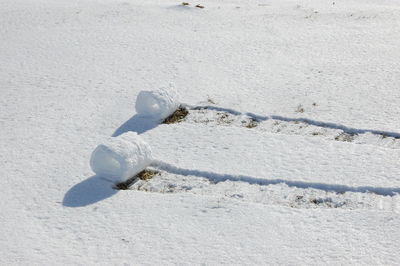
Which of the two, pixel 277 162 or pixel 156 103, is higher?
pixel 156 103

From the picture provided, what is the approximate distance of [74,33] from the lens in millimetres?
12641

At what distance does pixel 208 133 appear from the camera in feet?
28.5

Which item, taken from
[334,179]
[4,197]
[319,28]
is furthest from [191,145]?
[319,28]

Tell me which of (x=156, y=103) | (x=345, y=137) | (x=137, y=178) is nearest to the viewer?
(x=137, y=178)

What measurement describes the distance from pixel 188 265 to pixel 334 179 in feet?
8.34

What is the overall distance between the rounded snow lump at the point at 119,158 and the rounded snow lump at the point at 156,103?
4.89 feet

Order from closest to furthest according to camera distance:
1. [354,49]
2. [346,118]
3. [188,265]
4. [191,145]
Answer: [188,265]
[191,145]
[346,118]
[354,49]

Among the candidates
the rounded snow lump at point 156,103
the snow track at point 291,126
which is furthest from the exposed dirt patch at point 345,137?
the rounded snow lump at point 156,103

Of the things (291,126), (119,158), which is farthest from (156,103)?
(291,126)

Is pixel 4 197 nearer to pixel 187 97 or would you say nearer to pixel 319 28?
pixel 187 97

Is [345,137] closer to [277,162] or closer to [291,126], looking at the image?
[291,126]

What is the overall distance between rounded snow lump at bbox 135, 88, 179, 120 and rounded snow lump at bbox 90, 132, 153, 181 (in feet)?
4.89

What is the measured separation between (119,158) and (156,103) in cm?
196

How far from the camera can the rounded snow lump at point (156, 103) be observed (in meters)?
8.98
